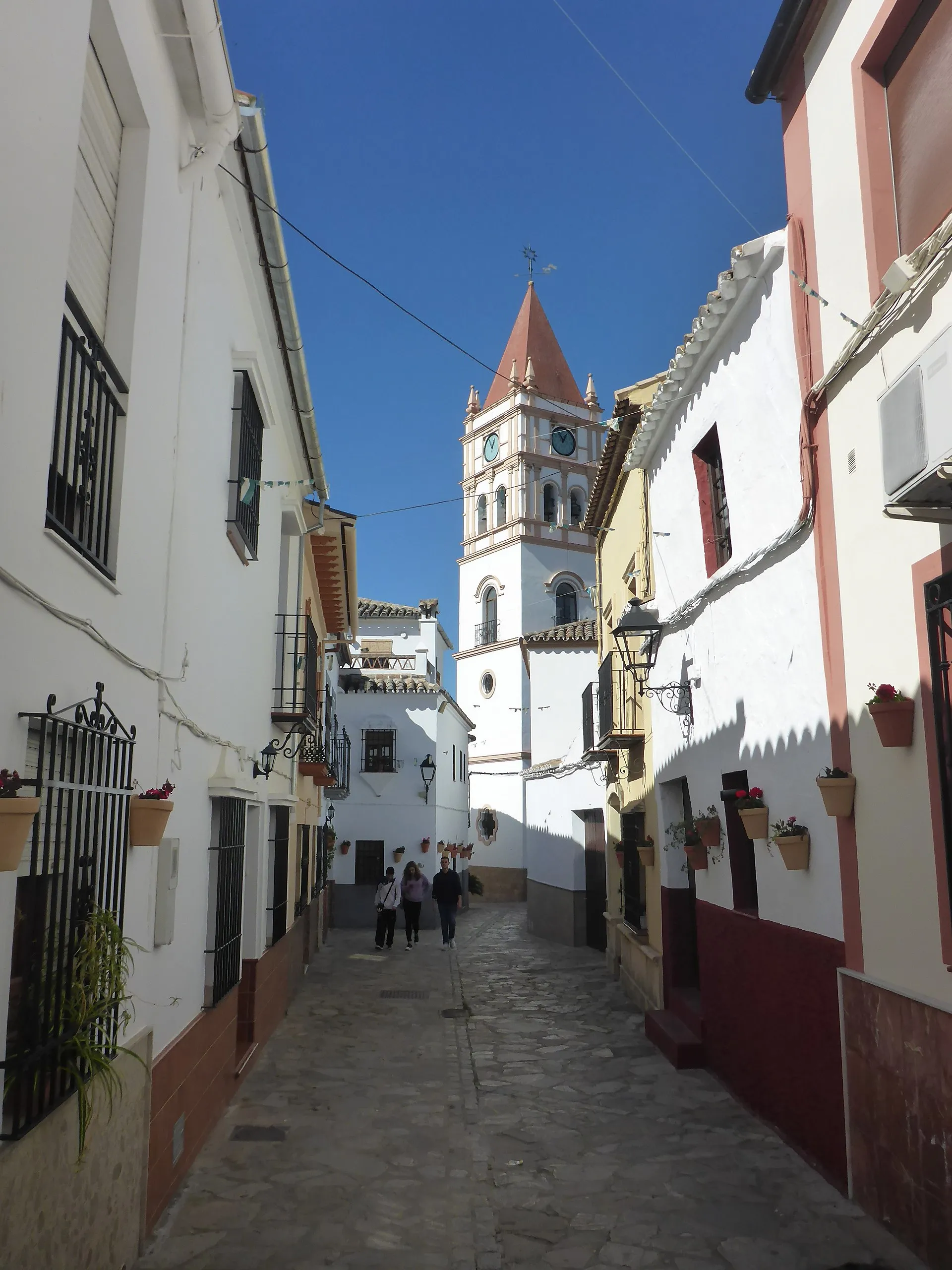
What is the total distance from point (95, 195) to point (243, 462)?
9.87 ft

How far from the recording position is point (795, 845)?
6266 mm

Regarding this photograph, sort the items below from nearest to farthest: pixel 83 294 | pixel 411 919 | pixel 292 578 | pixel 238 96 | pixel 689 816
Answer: pixel 83 294 → pixel 238 96 → pixel 689 816 → pixel 292 578 → pixel 411 919

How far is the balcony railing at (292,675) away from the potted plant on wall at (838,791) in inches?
208

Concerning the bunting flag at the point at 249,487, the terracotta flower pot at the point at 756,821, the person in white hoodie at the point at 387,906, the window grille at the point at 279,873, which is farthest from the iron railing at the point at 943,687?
the person in white hoodie at the point at 387,906

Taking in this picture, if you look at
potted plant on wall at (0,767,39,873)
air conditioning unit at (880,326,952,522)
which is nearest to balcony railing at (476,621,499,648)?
air conditioning unit at (880,326,952,522)

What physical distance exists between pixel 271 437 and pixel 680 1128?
6.63 m

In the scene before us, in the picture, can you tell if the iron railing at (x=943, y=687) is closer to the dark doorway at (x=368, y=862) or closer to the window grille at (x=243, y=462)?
the window grille at (x=243, y=462)

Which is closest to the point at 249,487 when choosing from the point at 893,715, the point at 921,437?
the point at 893,715

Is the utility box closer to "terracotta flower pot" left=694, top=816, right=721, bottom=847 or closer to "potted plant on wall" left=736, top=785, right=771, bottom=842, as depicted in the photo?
"potted plant on wall" left=736, top=785, right=771, bottom=842

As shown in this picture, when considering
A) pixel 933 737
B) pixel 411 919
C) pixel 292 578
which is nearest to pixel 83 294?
pixel 933 737

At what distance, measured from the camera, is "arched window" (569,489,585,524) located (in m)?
40.0

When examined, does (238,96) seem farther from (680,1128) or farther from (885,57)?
(680,1128)

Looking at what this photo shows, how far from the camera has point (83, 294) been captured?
4.30 metres

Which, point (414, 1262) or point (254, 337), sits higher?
point (254, 337)
